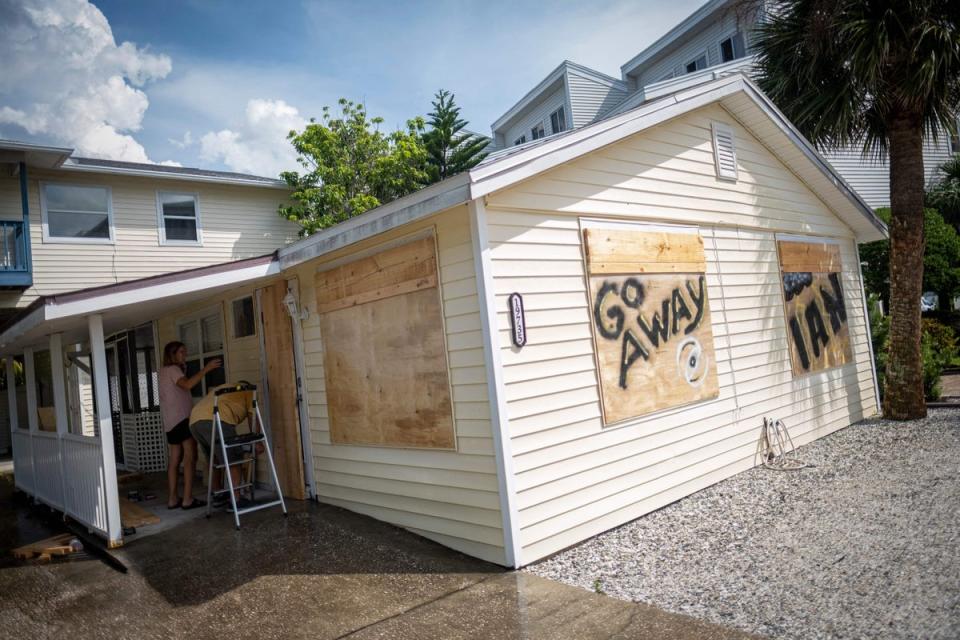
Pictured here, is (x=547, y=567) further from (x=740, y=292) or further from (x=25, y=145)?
(x=25, y=145)

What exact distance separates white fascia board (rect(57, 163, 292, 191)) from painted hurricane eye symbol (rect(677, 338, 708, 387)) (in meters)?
13.2

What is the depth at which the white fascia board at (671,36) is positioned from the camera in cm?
2000

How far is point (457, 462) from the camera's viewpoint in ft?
16.0

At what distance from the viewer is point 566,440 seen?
4.96 m

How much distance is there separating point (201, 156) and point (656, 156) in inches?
2781

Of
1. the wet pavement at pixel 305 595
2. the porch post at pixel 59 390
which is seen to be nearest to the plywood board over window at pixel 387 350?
the wet pavement at pixel 305 595

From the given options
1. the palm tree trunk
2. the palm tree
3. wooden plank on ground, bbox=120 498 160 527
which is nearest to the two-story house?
wooden plank on ground, bbox=120 498 160 527

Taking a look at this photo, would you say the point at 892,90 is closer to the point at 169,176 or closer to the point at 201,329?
the point at 201,329

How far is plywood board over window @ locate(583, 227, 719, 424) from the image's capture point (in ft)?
17.9

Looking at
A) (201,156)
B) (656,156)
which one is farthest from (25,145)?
(201,156)

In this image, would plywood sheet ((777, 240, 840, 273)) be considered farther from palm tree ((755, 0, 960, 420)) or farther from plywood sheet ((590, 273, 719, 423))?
plywood sheet ((590, 273, 719, 423))

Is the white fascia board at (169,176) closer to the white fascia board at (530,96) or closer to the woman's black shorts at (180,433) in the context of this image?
the woman's black shorts at (180,433)

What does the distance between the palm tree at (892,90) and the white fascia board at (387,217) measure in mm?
6685

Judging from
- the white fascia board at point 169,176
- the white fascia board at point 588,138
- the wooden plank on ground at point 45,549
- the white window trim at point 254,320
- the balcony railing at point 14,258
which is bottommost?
the wooden plank on ground at point 45,549
